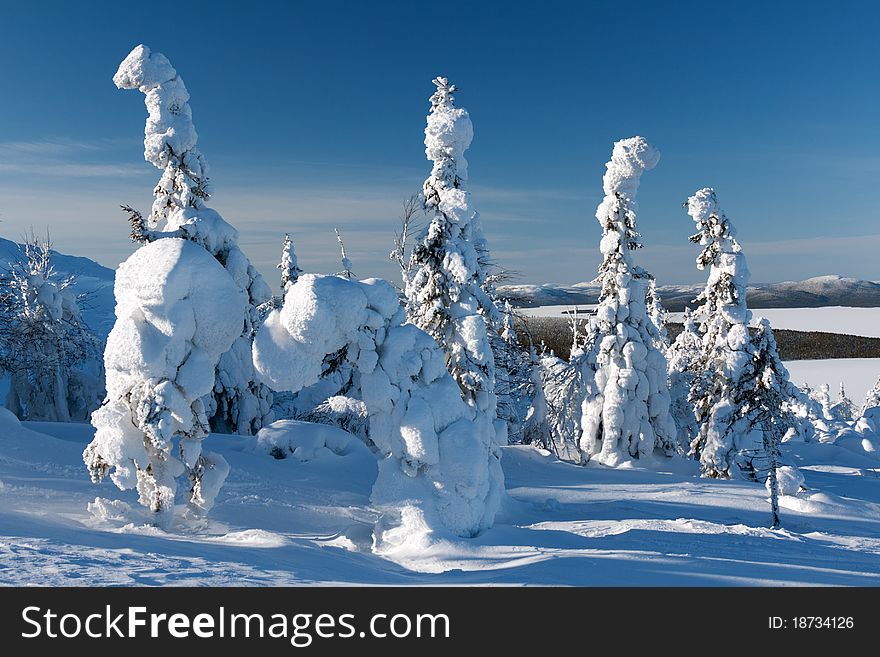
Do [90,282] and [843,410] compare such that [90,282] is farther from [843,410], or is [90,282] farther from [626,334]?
[843,410]

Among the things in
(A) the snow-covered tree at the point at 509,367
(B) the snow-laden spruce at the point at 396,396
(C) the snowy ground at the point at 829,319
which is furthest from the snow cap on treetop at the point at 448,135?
(C) the snowy ground at the point at 829,319

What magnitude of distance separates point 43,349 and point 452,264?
17048 mm

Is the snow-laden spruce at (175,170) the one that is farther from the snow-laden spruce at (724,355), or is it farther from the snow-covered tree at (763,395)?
the snow-laden spruce at (724,355)

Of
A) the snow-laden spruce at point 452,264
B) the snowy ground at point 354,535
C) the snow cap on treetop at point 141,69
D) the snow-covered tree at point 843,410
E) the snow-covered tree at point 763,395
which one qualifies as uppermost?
the snow cap on treetop at point 141,69

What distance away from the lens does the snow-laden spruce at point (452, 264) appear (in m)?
17.5

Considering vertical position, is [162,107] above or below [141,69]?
below

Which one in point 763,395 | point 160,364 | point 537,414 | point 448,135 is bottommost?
point 537,414

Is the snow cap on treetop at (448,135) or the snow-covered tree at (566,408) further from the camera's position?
the snow-covered tree at (566,408)

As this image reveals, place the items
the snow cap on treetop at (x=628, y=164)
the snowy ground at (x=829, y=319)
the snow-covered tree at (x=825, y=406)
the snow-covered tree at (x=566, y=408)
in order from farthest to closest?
1. the snowy ground at (x=829, y=319)
2. the snow-covered tree at (x=825, y=406)
3. the snow-covered tree at (x=566, y=408)
4. the snow cap on treetop at (x=628, y=164)

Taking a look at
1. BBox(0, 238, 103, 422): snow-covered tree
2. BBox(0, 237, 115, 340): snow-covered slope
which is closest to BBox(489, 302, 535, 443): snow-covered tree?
BBox(0, 237, 115, 340): snow-covered slope

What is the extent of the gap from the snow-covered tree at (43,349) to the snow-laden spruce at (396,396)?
17.3 m

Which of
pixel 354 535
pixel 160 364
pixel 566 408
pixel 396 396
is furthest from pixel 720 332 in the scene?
pixel 160 364

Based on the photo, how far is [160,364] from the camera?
30.3 ft
